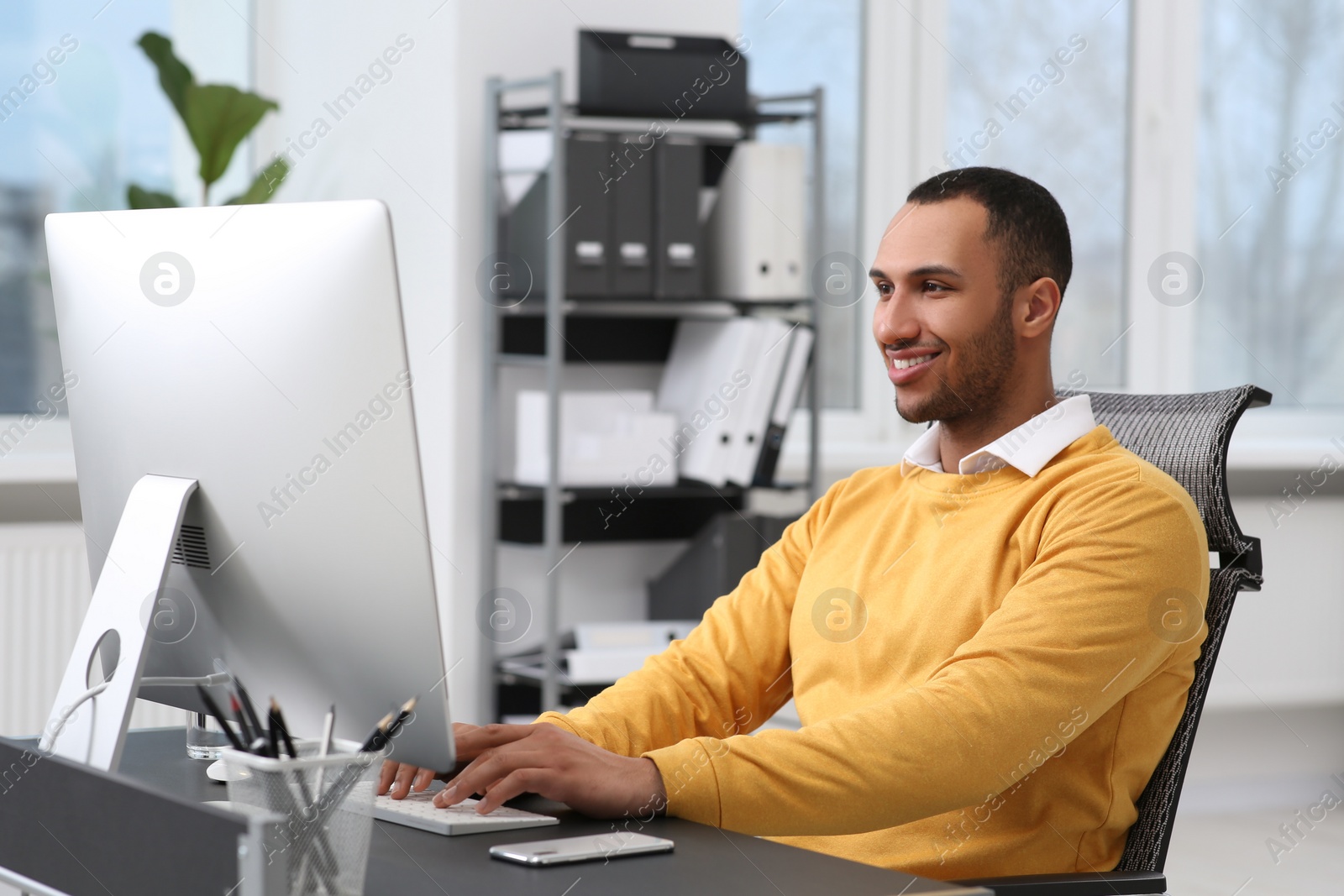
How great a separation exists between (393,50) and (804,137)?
119 centimetres

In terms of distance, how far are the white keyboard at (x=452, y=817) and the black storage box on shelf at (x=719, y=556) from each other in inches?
84.2

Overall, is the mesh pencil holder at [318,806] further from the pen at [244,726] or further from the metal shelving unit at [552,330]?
the metal shelving unit at [552,330]

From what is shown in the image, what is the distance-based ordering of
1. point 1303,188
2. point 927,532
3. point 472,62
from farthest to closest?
point 1303,188 → point 472,62 → point 927,532

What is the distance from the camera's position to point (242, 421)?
3.49 ft

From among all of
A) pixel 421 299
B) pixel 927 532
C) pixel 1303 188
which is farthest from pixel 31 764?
pixel 1303 188

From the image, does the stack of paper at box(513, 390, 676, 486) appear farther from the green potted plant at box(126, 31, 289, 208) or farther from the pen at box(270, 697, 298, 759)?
the pen at box(270, 697, 298, 759)

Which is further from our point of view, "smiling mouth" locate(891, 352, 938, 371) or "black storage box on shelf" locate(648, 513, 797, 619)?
"black storage box on shelf" locate(648, 513, 797, 619)

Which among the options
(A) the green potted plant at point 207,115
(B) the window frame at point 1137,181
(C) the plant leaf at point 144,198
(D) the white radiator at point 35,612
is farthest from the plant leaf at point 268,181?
(B) the window frame at point 1137,181

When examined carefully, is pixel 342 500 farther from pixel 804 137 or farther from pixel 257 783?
pixel 804 137

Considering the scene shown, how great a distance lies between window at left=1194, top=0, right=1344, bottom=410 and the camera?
175 inches

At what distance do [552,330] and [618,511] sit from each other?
21.6 inches

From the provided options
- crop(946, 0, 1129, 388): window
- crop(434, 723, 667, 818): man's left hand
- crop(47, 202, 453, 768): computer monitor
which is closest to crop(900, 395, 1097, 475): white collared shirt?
crop(434, 723, 667, 818): man's left hand

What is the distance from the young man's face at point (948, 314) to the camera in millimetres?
1574

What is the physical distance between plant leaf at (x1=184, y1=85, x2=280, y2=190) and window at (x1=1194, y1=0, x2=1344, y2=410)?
9.06 feet
